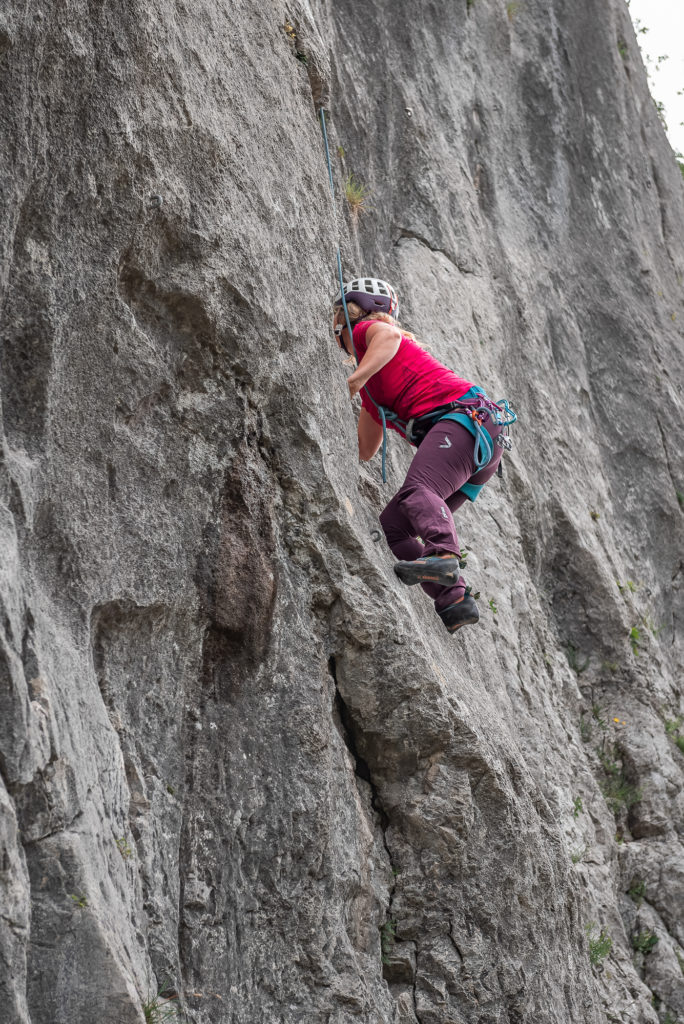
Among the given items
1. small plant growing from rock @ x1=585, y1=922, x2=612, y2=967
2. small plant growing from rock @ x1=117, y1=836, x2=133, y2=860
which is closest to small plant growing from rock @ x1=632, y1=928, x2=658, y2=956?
small plant growing from rock @ x1=585, y1=922, x2=612, y2=967

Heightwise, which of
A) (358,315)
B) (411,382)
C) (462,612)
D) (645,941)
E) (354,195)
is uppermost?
(354,195)

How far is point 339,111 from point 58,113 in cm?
450

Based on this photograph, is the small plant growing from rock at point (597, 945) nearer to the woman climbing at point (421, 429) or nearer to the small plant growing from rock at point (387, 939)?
the small plant growing from rock at point (387, 939)

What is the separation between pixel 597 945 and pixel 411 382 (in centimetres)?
374

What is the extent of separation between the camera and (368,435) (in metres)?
6.60

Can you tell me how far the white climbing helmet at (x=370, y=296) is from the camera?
6.45 meters

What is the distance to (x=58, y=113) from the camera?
4676 mm

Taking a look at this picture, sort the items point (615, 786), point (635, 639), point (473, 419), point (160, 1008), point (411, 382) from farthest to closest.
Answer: point (635, 639)
point (615, 786)
point (411, 382)
point (473, 419)
point (160, 1008)

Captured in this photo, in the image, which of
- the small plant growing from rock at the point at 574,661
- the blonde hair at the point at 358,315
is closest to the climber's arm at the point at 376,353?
the blonde hair at the point at 358,315

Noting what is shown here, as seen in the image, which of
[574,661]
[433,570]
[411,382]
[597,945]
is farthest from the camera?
[574,661]

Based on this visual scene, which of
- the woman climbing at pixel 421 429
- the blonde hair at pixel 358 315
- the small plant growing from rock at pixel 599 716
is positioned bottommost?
the small plant growing from rock at pixel 599 716

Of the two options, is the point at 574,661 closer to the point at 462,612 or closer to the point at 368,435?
the point at 368,435

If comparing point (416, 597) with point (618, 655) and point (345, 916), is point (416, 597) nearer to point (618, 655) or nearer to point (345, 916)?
point (345, 916)

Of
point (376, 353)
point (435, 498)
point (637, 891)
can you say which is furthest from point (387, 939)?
point (637, 891)
